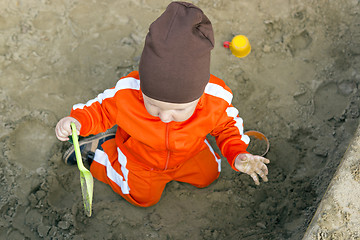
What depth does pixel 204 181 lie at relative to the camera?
190 centimetres

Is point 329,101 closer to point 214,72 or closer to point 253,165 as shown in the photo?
point 214,72

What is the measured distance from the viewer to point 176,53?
1157mm

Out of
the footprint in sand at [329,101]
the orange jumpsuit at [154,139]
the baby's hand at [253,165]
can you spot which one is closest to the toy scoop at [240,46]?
the footprint in sand at [329,101]

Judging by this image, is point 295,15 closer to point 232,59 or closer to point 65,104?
point 232,59

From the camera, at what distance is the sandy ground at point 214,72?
5.84 ft

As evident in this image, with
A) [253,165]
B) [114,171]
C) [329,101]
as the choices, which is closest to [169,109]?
[253,165]

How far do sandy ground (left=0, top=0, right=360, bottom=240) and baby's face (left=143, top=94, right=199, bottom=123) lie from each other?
668 mm

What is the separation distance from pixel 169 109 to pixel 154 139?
298 millimetres

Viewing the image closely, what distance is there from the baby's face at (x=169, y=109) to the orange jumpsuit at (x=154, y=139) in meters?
0.15

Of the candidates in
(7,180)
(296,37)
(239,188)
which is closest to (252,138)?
(239,188)

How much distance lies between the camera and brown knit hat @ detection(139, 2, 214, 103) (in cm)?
116

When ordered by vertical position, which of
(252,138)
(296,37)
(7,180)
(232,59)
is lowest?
(7,180)

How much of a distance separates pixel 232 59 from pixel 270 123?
0.47m

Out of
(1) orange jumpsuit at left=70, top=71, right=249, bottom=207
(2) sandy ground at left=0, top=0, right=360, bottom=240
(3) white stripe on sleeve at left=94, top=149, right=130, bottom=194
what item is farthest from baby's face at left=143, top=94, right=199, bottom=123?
(2) sandy ground at left=0, top=0, right=360, bottom=240
